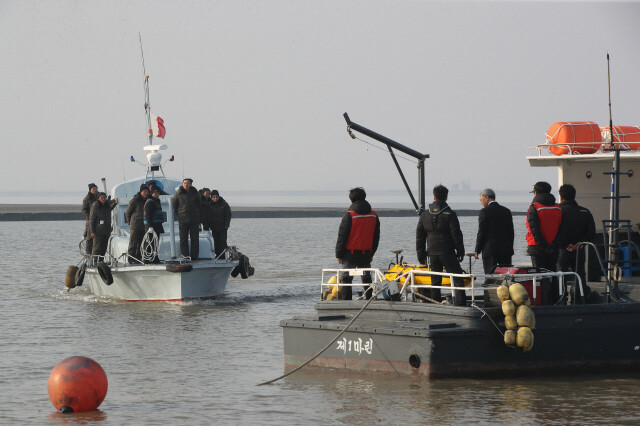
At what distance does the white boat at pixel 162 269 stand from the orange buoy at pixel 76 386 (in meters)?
9.42

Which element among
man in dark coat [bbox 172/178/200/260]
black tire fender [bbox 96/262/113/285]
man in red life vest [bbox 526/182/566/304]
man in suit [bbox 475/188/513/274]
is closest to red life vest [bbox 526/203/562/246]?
man in red life vest [bbox 526/182/566/304]

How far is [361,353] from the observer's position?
1177cm

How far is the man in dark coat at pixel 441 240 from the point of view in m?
11.9

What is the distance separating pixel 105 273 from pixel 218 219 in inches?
98.6

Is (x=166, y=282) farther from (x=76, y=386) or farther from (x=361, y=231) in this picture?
(x=76, y=386)

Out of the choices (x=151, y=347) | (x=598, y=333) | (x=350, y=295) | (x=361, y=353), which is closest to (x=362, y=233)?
(x=350, y=295)

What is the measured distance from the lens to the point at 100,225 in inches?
867

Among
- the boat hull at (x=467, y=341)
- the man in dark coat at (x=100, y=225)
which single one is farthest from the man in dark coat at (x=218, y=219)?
the boat hull at (x=467, y=341)

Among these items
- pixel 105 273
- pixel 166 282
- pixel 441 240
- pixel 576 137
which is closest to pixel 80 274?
pixel 105 273

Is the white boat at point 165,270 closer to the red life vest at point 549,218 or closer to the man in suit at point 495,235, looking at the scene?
the man in suit at point 495,235

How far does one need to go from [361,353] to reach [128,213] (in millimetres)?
9526

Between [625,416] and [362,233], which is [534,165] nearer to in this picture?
[362,233]

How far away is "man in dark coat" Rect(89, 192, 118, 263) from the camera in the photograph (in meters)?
22.0

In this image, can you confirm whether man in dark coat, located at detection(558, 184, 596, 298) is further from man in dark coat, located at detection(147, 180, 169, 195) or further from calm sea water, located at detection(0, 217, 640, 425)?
man in dark coat, located at detection(147, 180, 169, 195)
